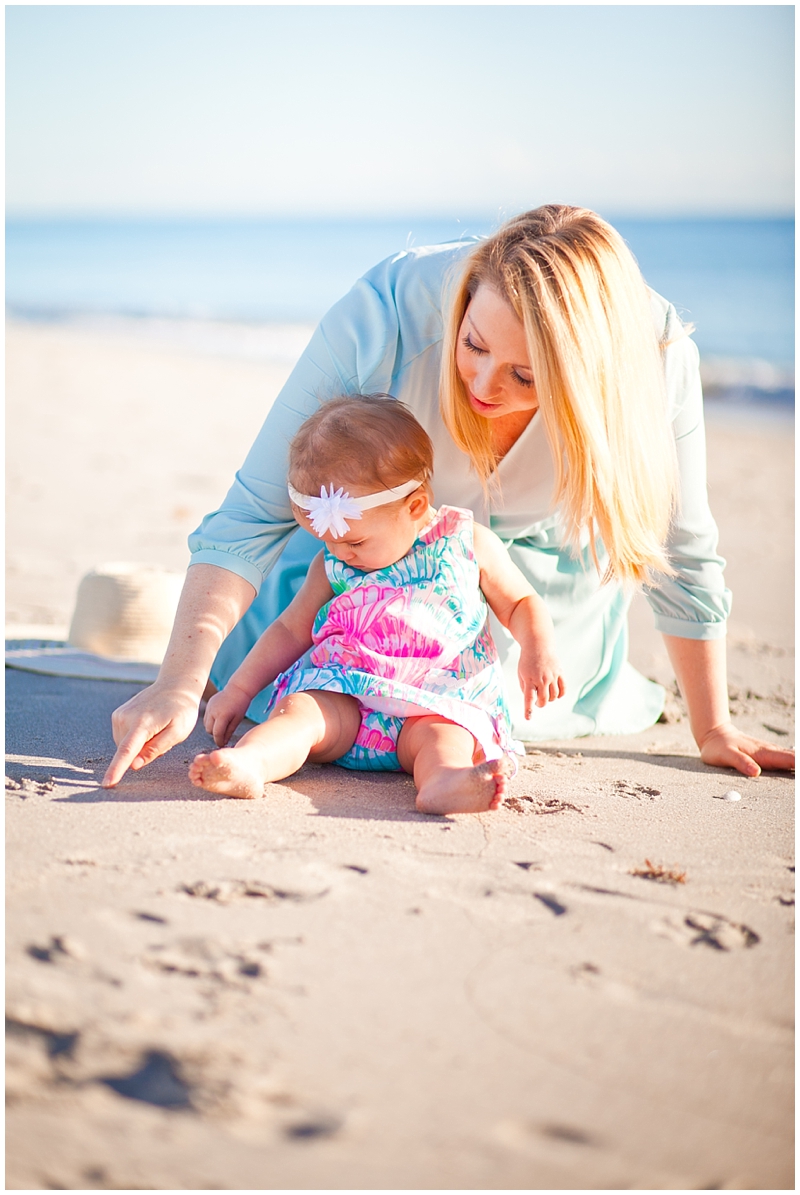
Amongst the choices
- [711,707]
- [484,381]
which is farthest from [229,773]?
[711,707]

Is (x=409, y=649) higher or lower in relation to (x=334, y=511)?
lower

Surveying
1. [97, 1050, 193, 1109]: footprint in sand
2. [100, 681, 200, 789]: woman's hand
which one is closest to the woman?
[100, 681, 200, 789]: woman's hand

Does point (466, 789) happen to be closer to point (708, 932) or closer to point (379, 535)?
point (708, 932)

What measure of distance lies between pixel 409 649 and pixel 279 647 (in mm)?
313

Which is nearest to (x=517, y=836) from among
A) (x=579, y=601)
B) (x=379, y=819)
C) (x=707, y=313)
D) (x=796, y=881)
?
(x=379, y=819)

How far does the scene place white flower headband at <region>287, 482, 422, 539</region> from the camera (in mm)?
2105

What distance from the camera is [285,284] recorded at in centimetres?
2714

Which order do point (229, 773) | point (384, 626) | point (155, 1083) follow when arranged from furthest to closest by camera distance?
point (384, 626), point (229, 773), point (155, 1083)

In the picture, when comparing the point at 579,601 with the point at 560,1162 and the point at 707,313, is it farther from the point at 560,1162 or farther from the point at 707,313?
the point at 707,313

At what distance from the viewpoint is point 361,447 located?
6.91 ft

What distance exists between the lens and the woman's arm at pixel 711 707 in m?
2.41

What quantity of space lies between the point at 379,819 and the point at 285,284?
26870 mm

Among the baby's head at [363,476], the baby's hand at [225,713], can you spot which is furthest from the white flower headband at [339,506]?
the baby's hand at [225,713]

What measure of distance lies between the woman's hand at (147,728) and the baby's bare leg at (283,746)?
0.08m
